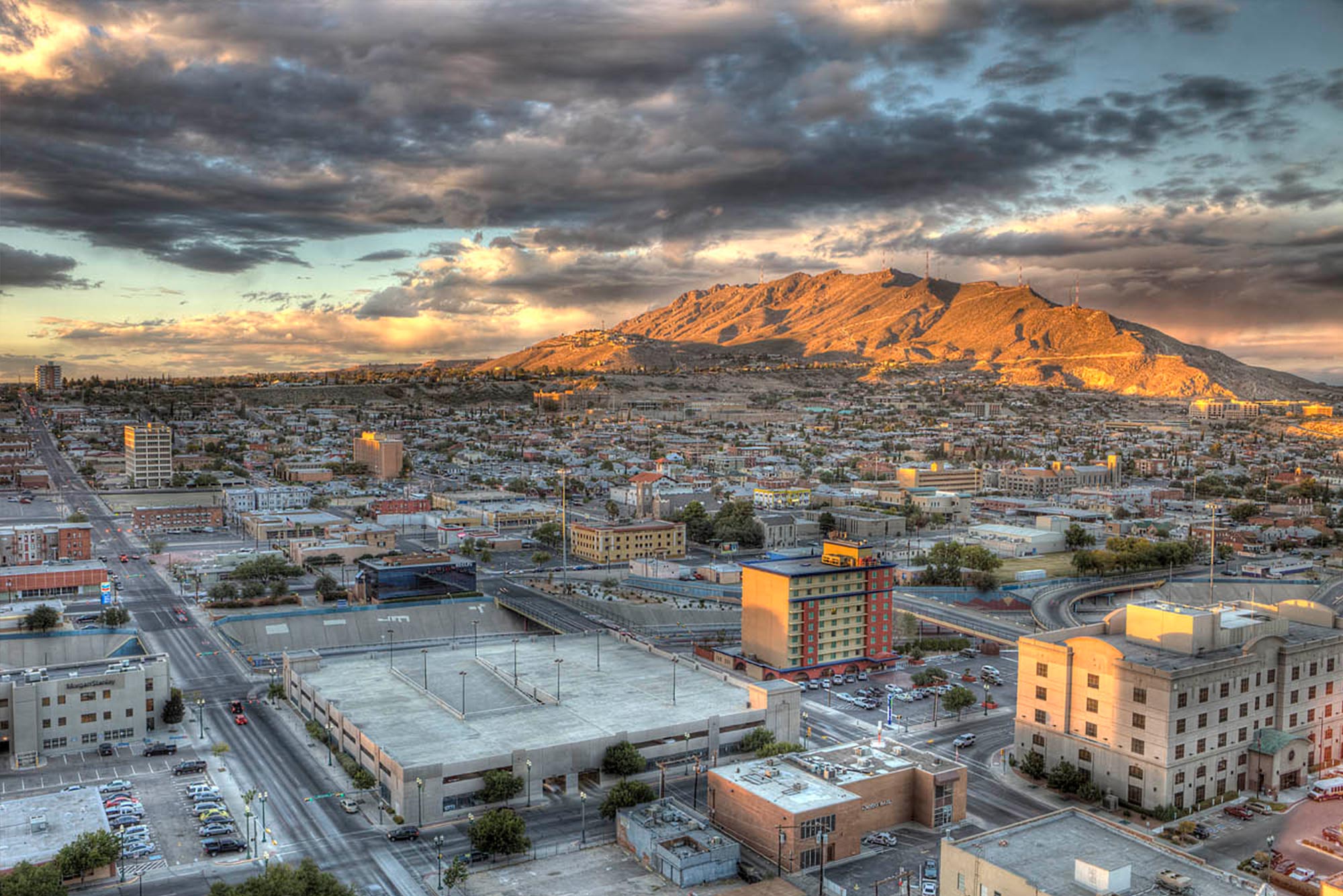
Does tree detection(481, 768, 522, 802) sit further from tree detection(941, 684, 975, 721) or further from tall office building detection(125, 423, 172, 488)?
tall office building detection(125, 423, 172, 488)

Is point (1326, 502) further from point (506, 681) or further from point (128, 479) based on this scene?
point (128, 479)

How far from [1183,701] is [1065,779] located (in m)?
5.03

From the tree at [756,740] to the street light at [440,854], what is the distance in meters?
13.6

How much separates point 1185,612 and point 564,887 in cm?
2547

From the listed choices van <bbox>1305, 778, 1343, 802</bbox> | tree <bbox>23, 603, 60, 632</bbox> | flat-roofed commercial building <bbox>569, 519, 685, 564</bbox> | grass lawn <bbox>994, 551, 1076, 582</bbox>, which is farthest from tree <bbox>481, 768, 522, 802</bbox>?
grass lawn <bbox>994, 551, 1076, 582</bbox>

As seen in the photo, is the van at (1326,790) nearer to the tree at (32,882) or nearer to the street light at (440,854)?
the street light at (440,854)

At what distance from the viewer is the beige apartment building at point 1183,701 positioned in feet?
122

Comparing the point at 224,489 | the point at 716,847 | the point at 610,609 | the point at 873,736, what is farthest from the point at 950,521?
the point at 716,847

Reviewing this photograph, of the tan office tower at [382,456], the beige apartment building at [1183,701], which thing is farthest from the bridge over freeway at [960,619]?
the tan office tower at [382,456]

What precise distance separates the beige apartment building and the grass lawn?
41.0 m

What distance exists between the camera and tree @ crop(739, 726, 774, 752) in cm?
4291

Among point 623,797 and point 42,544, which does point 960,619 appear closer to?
point 623,797

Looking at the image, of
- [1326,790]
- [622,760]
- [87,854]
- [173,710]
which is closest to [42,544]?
[173,710]

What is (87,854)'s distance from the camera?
3020 centimetres
